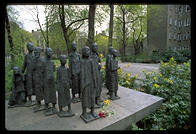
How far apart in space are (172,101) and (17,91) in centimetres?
561

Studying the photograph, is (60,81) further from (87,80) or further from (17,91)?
(17,91)

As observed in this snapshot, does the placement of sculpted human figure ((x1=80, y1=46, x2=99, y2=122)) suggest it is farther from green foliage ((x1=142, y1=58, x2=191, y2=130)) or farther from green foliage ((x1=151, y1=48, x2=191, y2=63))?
green foliage ((x1=151, y1=48, x2=191, y2=63))

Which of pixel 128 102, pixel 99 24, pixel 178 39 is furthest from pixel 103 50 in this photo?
pixel 128 102

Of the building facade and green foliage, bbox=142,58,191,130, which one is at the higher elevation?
the building facade

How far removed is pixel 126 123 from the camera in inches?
132

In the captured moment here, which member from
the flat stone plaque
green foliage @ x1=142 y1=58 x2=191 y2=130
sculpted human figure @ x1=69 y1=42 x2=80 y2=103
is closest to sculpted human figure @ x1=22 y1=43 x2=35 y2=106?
the flat stone plaque

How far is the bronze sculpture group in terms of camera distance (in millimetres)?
3045

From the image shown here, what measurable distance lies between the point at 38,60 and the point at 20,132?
1933 mm

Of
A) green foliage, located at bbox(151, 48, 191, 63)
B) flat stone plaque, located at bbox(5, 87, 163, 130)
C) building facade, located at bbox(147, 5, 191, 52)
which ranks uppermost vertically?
building facade, located at bbox(147, 5, 191, 52)

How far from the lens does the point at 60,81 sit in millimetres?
3154

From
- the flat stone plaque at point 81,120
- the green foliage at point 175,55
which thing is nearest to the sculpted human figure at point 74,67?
the flat stone plaque at point 81,120

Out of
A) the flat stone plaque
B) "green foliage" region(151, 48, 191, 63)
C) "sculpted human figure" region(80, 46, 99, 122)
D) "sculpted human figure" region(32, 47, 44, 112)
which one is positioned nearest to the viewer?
the flat stone plaque

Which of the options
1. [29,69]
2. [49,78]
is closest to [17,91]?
[29,69]

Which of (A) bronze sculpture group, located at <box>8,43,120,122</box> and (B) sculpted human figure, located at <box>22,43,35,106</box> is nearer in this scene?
(A) bronze sculpture group, located at <box>8,43,120,122</box>
